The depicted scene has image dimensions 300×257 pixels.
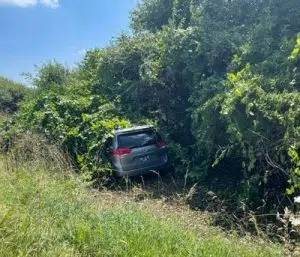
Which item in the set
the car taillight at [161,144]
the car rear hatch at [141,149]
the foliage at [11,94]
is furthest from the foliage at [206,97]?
the foliage at [11,94]

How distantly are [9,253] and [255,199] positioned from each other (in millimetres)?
4594

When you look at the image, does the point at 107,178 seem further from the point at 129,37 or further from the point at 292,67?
the point at 129,37

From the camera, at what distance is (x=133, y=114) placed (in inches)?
414

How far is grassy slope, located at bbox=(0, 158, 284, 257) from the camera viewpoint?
4.16 meters

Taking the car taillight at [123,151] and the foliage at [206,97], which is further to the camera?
the car taillight at [123,151]

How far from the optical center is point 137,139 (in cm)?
910

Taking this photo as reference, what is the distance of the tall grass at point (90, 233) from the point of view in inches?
164

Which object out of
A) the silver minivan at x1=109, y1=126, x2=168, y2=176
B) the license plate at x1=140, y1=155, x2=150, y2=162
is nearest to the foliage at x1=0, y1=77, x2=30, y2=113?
the silver minivan at x1=109, y1=126, x2=168, y2=176

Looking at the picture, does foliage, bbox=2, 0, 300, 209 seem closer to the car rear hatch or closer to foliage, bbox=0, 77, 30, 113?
the car rear hatch

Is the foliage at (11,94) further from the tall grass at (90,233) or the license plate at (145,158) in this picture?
the tall grass at (90,233)

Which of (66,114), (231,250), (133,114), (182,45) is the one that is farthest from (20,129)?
(231,250)

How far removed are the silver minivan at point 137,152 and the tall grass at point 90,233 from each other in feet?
10.0

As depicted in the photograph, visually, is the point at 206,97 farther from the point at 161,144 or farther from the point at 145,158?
the point at 145,158

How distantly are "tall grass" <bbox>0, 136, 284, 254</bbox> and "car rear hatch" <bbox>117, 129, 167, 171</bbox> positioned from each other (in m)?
3.10
